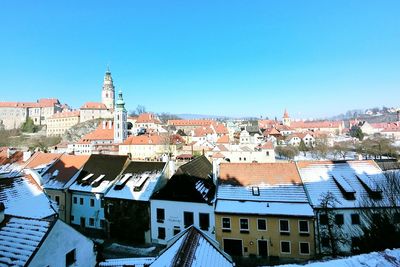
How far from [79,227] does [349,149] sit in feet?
251

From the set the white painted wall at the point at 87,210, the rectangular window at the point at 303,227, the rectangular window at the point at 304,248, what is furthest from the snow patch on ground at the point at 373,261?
the white painted wall at the point at 87,210

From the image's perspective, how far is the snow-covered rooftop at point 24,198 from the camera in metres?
13.5

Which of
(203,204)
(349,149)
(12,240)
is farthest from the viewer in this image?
(349,149)

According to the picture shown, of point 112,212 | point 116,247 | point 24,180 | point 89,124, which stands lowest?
point 116,247

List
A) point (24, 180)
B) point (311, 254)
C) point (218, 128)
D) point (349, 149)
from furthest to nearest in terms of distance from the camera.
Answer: point (218, 128), point (349, 149), point (311, 254), point (24, 180)

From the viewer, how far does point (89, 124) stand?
121562 millimetres

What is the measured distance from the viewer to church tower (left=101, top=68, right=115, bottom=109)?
147m

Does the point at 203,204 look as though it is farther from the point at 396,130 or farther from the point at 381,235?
the point at 396,130

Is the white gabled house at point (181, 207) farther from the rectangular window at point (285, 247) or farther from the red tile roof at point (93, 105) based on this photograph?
the red tile roof at point (93, 105)

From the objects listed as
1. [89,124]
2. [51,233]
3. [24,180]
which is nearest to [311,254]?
[51,233]

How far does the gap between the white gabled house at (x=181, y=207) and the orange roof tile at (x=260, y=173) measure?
Answer: 205cm

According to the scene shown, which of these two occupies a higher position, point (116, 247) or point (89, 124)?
point (89, 124)

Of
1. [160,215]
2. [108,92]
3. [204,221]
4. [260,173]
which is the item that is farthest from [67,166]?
[108,92]

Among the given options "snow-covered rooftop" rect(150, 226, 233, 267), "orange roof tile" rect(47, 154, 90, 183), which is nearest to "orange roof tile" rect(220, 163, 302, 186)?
"snow-covered rooftop" rect(150, 226, 233, 267)
